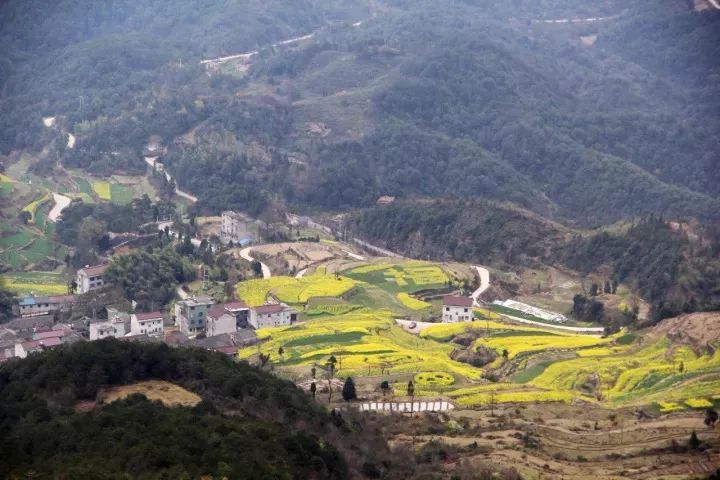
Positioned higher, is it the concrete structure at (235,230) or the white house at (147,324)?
the white house at (147,324)

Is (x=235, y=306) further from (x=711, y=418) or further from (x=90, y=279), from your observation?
(x=711, y=418)

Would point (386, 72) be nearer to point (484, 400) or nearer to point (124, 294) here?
point (124, 294)

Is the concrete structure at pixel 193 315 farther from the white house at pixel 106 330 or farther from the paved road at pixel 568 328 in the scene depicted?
→ the paved road at pixel 568 328

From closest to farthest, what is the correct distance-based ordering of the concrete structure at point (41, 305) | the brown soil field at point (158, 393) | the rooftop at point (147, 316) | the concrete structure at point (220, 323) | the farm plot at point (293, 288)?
the brown soil field at point (158, 393) < the concrete structure at point (220, 323) < the rooftop at point (147, 316) < the farm plot at point (293, 288) < the concrete structure at point (41, 305)

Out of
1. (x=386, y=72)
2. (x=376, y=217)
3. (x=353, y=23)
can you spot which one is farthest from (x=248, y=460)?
(x=353, y=23)

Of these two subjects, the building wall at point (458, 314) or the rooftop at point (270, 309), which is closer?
the rooftop at point (270, 309)

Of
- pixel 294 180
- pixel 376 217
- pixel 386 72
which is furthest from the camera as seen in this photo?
pixel 386 72

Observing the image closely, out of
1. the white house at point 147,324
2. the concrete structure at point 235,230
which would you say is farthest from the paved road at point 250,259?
the white house at point 147,324

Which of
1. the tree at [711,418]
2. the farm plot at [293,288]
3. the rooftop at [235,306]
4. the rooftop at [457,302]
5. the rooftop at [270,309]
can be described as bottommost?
the farm plot at [293,288]

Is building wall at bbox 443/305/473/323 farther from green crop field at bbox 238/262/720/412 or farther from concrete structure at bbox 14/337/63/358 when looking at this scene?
concrete structure at bbox 14/337/63/358
